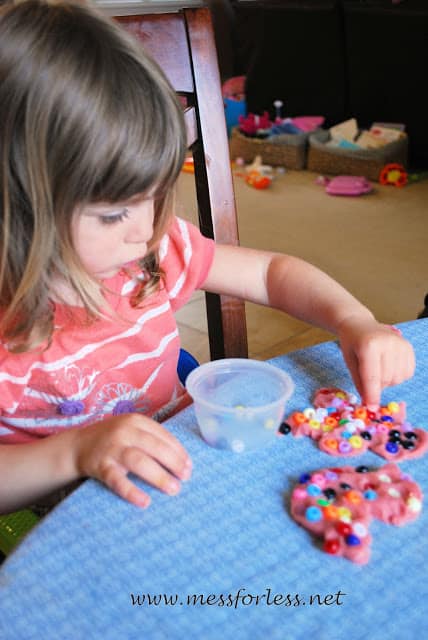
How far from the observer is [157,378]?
0.90 metres

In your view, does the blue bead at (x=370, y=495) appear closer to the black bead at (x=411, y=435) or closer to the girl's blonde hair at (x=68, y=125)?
the black bead at (x=411, y=435)

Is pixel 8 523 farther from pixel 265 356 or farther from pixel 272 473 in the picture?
pixel 265 356

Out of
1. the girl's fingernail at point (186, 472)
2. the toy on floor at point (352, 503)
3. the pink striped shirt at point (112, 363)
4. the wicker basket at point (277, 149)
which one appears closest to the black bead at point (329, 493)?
the toy on floor at point (352, 503)

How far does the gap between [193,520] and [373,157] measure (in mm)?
2809

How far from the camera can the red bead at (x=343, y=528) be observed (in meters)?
0.51

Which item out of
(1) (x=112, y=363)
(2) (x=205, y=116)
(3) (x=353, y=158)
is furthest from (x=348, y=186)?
(1) (x=112, y=363)

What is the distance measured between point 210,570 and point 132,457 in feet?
0.40

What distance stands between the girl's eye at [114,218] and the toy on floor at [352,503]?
0.28 metres

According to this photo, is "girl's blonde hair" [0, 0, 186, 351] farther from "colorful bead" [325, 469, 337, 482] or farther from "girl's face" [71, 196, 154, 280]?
"colorful bead" [325, 469, 337, 482]

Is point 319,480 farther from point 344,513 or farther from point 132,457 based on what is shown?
point 132,457

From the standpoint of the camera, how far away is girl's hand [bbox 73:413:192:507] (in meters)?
0.56

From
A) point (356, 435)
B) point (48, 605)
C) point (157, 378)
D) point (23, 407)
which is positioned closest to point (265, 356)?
point (157, 378)

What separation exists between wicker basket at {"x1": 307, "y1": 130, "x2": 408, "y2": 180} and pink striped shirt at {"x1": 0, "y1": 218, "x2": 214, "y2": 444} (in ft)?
7.84

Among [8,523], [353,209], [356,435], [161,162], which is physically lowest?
[353,209]
